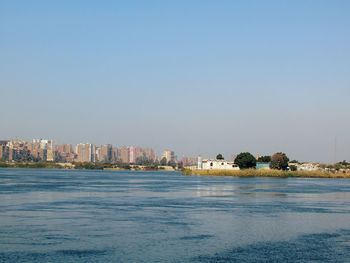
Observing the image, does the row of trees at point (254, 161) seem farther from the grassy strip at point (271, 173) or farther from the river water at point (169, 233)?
the river water at point (169, 233)

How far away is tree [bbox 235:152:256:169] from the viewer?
121m

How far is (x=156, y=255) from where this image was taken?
1883cm

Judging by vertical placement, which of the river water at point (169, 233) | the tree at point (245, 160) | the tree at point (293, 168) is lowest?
the river water at point (169, 233)

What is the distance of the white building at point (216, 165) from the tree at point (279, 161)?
817 centimetres

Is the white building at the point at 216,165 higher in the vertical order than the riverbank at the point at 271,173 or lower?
higher

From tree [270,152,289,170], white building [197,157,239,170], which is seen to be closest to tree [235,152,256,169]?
white building [197,157,239,170]

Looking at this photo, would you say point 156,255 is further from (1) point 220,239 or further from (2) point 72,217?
(2) point 72,217

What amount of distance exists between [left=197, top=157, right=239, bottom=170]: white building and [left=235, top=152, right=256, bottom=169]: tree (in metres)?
2.44

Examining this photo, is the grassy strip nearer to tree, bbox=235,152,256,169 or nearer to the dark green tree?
tree, bbox=235,152,256,169

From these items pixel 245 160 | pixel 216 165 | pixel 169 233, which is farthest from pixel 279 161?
pixel 169 233

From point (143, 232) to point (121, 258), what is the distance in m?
5.70

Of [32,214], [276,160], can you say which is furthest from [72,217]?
[276,160]

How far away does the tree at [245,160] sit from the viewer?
121 meters

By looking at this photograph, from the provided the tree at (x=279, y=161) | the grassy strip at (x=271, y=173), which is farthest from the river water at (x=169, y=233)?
the tree at (x=279, y=161)
